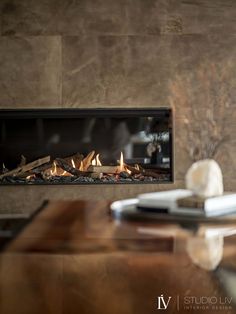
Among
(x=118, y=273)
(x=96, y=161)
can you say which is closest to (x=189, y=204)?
(x=118, y=273)

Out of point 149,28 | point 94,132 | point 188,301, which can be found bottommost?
point 188,301

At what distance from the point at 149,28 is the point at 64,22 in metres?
0.59

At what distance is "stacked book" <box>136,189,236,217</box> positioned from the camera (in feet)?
4.17

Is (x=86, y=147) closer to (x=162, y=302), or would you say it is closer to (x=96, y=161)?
(x=96, y=161)

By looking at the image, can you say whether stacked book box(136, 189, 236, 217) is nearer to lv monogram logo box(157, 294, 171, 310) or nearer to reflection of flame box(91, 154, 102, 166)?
lv monogram logo box(157, 294, 171, 310)

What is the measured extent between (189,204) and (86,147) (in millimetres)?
2228

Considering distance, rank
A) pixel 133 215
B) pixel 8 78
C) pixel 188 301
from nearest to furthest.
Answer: pixel 188 301
pixel 133 215
pixel 8 78

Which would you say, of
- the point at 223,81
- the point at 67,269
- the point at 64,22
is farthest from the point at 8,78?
the point at 67,269

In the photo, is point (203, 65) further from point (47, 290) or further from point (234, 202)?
point (47, 290)

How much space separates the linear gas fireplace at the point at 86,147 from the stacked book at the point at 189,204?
6.77 ft

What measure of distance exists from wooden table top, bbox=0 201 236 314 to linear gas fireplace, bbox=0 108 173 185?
2368 millimetres

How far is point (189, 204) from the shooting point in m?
1.30

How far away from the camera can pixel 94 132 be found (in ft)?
11.4

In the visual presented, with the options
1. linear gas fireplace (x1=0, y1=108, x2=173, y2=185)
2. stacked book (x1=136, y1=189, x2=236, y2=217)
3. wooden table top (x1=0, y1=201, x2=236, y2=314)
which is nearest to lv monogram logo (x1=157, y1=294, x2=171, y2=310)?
wooden table top (x1=0, y1=201, x2=236, y2=314)
